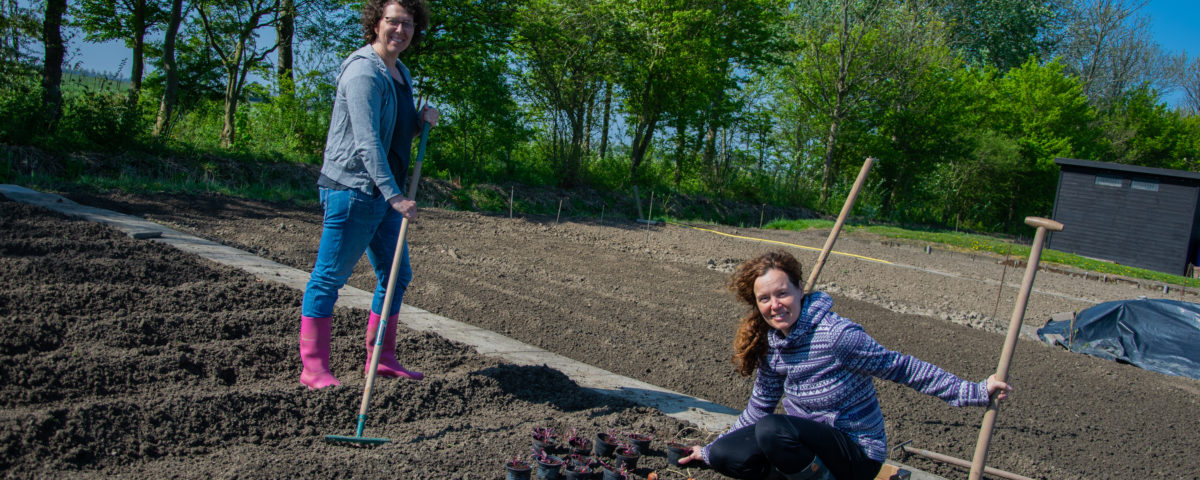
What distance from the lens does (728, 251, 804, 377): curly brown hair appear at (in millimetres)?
2662

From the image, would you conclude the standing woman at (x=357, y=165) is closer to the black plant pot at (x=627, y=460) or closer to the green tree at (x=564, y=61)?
the black plant pot at (x=627, y=460)

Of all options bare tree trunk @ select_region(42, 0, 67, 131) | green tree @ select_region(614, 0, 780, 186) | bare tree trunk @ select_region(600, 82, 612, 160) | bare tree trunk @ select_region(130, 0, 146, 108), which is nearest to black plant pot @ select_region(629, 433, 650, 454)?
bare tree trunk @ select_region(42, 0, 67, 131)

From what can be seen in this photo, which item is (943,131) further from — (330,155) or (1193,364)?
(330,155)

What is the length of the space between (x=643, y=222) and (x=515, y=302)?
350 inches

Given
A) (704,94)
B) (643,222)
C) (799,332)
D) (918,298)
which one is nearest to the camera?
(799,332)

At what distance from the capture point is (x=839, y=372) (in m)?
2.62

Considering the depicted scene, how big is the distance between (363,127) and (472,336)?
1.76 m

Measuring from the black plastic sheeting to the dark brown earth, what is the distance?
43 cm

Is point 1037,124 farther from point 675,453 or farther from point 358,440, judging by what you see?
point 358,440

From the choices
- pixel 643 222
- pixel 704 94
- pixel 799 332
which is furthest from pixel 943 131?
pixel 799 332

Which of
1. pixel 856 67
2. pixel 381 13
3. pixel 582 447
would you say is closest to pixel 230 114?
pixel 381 13

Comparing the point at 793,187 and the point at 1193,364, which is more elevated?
the point at 793,187

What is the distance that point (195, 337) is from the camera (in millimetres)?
3527

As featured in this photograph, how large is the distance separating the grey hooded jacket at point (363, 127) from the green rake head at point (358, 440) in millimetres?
965
